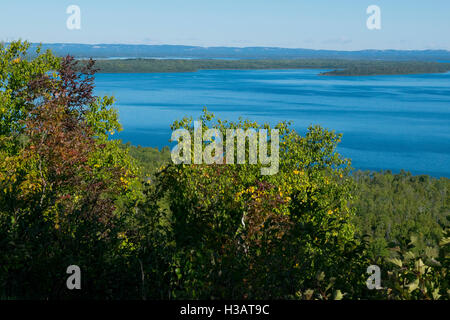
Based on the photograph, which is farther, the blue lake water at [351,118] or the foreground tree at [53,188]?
the blue lake water at [351,118]

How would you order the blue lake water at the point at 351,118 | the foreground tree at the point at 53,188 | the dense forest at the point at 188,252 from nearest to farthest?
the dense forest at the point at 188,252 < the foreground tree at the point at 53,188 < the blue lake water at the point at 351,118

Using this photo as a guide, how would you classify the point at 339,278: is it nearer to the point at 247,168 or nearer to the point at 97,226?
the point at 97,226

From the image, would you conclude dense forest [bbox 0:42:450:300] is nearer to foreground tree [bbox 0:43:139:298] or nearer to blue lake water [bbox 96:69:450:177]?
foreground tree [bbox 0:43:139:298]

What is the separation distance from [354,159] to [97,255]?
114m

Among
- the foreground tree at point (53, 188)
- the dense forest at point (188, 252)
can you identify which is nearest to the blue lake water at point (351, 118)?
the foreground tree at point (53, 188)

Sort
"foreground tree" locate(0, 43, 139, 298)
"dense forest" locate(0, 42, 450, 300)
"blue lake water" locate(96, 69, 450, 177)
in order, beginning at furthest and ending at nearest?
"blue lake water" locate(96, 69, 450, 177) < "foreground tree" locate(0, 43, 139, 298) < "dense forest" locate(0, 42, 450, 300)

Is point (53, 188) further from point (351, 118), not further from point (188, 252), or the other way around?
point (351, 118)

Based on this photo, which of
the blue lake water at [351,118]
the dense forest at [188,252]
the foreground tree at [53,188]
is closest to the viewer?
the dense forest at [188,252]

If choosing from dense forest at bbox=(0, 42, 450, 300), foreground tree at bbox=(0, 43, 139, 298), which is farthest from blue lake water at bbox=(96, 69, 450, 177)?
dense forest at bbox=(0, 42, 450, 300)

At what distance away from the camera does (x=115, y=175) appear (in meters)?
20.7

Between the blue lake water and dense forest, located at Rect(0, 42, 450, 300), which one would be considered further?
the blue lake water

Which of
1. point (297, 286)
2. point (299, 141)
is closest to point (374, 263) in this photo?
point (297, 286)

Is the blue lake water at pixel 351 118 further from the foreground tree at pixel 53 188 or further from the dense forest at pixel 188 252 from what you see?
the dense forest at pixel 188 252

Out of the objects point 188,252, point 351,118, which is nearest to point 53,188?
point 188,252
